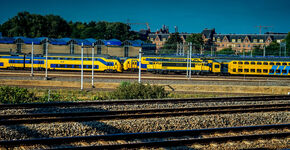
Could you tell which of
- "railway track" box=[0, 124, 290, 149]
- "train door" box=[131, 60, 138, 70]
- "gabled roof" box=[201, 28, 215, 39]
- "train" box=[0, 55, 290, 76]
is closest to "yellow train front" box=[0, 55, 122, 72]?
"train" box=[0, 55, 290, 76]

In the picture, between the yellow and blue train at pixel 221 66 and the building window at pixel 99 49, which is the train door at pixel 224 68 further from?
the building window at pixel 99 49

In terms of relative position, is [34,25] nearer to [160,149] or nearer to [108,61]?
[108,61]

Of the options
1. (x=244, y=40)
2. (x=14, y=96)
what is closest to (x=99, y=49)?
(x=14, y=96)

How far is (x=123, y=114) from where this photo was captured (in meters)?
16.5

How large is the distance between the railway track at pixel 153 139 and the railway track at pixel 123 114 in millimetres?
3321

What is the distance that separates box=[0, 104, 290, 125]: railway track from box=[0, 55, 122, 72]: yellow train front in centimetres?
3096

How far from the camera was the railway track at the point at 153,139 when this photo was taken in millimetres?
10953

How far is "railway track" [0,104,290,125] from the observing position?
1446cm

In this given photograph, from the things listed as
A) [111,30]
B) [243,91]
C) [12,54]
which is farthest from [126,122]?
[111,30]

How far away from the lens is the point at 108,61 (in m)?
48.2

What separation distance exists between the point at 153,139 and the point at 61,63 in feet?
129

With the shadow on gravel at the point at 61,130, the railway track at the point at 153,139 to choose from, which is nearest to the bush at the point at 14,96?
the shadow on gravel at the point at 61,130

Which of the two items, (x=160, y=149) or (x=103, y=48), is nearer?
(x=160, y=149)

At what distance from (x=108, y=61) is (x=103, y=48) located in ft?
76.6
